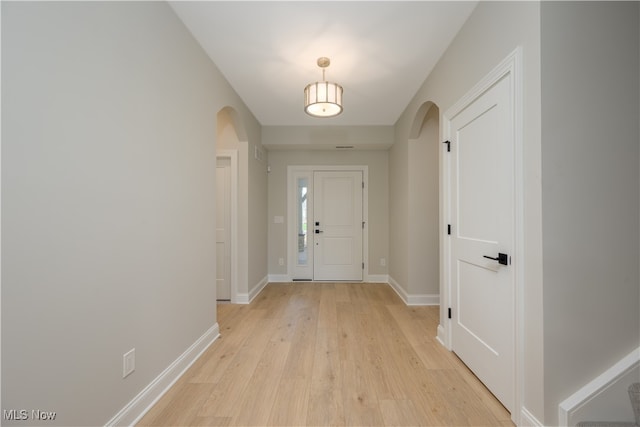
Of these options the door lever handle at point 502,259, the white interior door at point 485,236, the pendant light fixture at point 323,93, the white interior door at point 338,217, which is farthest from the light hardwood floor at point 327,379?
the pendant light fixture at point 323,93

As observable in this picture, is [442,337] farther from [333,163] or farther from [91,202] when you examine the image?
[333,163]

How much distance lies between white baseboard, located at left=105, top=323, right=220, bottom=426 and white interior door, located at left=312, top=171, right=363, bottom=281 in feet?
9.08

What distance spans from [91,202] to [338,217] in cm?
395

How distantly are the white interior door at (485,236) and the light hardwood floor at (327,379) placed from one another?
0.22 metres

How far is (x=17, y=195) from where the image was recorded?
3.20 ft

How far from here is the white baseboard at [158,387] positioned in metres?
1.47

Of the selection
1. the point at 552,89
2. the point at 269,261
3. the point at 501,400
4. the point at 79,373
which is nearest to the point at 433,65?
the point at 552,89

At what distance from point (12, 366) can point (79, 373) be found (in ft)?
0.97

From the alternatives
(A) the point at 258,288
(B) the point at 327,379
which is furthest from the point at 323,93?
(A) the point at 258,288

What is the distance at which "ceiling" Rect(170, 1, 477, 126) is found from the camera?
1.91 m

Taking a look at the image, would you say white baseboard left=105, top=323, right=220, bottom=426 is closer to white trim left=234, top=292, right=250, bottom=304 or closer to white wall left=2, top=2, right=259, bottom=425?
white wall left=2, top=2, right=259, bottom=425

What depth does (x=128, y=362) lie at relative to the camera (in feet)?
4.91

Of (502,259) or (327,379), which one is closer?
(502,259)

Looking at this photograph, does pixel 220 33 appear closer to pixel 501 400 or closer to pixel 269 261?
pixel 501 400
